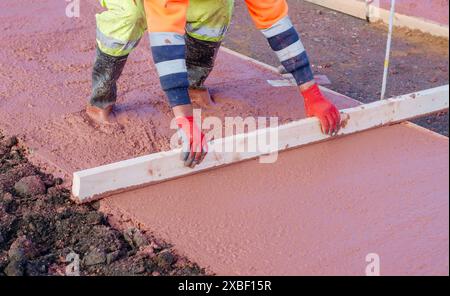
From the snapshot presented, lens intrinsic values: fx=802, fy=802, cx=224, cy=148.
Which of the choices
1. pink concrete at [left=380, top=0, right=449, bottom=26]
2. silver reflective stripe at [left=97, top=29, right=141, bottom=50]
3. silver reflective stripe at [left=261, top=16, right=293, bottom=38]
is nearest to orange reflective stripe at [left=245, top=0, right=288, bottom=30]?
silver reflective stripe at [left=261, top=16, right=293, bottom=38]

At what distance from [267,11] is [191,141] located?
0.79m

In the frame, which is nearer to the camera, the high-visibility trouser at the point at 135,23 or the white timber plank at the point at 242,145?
the white timber plank at the point at 242,145

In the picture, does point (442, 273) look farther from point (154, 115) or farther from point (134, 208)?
point (154, 115)

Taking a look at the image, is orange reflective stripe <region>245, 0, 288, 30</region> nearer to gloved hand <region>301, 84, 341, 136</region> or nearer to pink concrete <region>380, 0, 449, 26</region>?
gloved hand <region>301, 84, 341, 136</region>

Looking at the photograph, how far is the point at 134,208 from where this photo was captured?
363 centimetres

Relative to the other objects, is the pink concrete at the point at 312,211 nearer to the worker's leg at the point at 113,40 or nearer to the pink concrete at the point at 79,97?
the pink concrete at the point at 79,97

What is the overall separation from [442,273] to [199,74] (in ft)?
7.16

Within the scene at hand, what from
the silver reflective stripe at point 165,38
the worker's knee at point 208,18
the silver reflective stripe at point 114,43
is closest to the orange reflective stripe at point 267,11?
the worker's knee at point 208,18

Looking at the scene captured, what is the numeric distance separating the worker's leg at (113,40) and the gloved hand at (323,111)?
0.93m

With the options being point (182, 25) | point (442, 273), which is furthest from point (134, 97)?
point (442, 273)

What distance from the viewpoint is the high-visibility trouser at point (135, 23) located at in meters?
4.05

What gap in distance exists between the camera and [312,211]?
3602mm

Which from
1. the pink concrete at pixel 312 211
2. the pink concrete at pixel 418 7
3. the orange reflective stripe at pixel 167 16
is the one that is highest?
the orange reflective stripe at pixel 167 16

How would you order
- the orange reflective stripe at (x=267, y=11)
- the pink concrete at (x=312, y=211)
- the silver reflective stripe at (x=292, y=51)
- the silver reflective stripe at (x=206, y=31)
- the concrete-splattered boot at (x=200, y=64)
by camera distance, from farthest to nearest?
the concrete-splattered boot at (x=200, y=64) → the silver reflective stripe at (x=206, y=31) → the silver reflective stripe at (x=292, y=51) → the orange reflective stripe at (x=267, y=11) → the pink concrete at (x=312, y=211)
